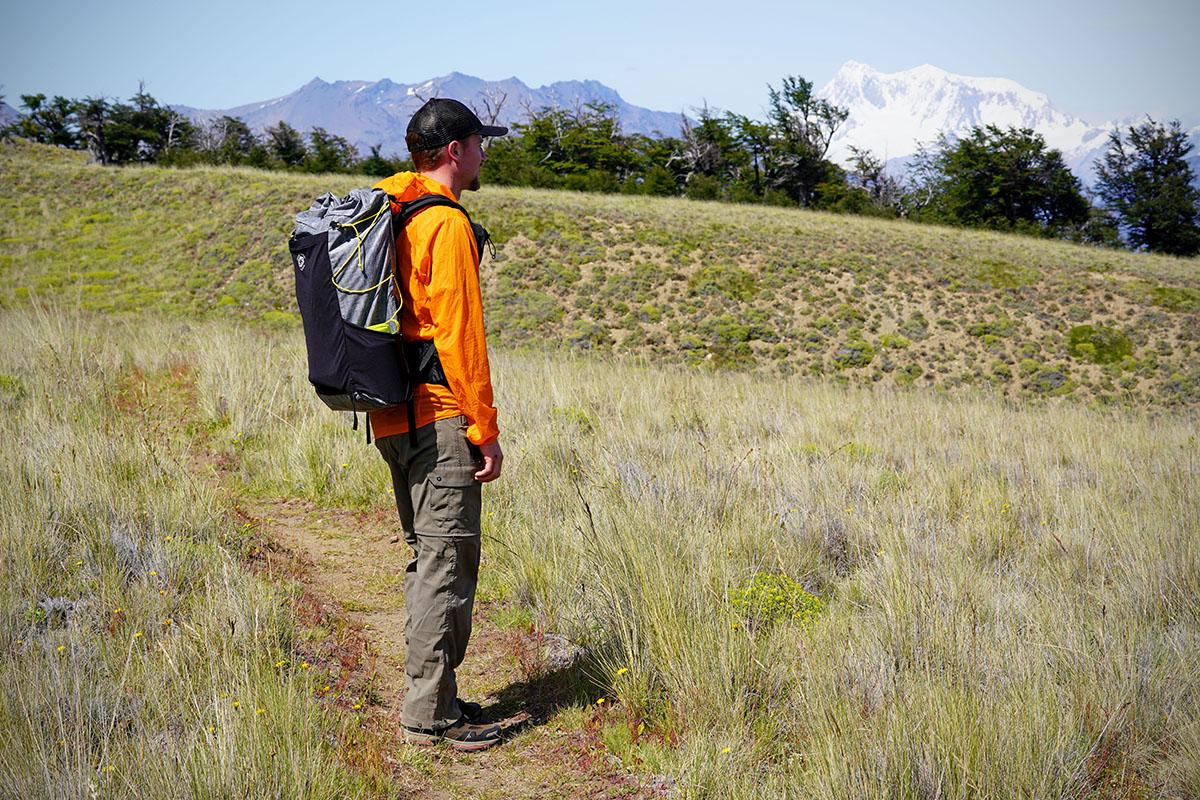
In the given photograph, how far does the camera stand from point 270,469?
18.6 ft

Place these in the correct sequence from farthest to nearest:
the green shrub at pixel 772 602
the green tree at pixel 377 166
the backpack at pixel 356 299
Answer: the green tree at pixel 377 166 < the green shrub at pixel 772 602 < the backpack at pixel 356 299

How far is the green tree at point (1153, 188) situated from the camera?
37844 millimetres

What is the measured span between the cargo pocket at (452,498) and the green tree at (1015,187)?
4057cm

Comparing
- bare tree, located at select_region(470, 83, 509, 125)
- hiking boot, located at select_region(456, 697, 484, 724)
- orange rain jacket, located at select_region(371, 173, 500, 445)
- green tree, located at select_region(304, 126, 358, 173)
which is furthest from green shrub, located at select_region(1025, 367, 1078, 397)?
bare tree, located at select_region(470, 83, 509, 125)

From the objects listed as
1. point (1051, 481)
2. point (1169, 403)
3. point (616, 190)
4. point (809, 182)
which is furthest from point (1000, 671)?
point (809, 182)

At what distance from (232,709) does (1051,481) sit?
5.64 metres

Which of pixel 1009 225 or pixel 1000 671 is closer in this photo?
pixel 1000 671

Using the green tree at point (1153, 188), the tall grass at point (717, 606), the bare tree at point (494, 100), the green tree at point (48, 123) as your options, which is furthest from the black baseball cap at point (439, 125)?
the green tree at point (48, 123)

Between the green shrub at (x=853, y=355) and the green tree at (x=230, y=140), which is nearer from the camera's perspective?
the green shrub at (x=853, y=355)

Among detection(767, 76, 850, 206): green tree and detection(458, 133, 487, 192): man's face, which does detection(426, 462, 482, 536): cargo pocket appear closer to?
detection(458, 133, 487, 192): man's face

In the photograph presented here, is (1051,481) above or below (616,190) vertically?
below

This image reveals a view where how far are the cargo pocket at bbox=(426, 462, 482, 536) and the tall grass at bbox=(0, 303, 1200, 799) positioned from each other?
0.68 m

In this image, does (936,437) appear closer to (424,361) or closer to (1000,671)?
(1000,671)

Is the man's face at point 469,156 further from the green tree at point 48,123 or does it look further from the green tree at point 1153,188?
the green tree at point 48,123
